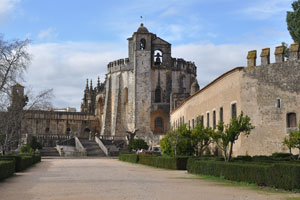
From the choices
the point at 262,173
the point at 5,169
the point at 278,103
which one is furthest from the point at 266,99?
the point at 5,169

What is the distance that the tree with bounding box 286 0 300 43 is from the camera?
37.0 m

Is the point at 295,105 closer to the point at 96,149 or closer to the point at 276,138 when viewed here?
the point at 276,138

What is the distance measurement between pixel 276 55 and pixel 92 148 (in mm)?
33210

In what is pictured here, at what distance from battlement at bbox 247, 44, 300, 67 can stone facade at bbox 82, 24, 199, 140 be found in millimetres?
34286

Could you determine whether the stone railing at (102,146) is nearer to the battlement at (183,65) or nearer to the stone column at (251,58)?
the battlement at (183,65)

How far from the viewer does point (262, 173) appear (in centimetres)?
1308

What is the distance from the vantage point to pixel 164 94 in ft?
215

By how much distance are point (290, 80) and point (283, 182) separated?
14.3 m

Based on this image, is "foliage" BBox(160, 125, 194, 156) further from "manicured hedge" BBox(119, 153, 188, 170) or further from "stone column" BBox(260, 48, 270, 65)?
"stone column" BBox(260, 48, 270, 65)

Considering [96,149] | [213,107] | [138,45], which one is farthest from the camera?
[138,45]

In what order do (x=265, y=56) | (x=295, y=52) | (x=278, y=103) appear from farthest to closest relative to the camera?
(x=265, y=56), (x=278, y=103), (x=295, y=52)

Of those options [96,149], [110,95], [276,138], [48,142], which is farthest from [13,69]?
[110,95]

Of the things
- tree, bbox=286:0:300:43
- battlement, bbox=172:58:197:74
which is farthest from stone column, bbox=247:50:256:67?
battlement, bbox=172:58:197:74

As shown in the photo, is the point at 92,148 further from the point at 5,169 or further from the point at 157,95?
the point at 5,169
